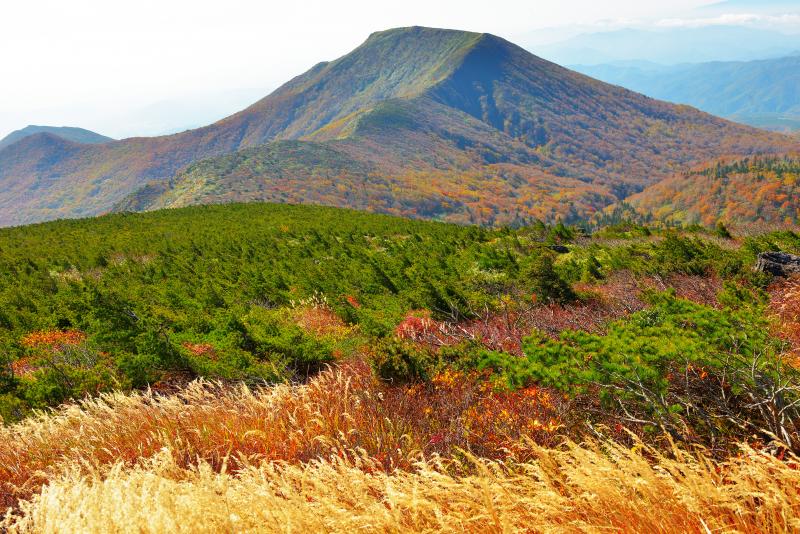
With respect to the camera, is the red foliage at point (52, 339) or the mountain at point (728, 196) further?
the mountain at point (728, 196)

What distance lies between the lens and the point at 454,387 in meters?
4.96

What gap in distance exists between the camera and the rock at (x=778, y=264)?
361 inches

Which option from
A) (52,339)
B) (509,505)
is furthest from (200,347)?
(509,505)

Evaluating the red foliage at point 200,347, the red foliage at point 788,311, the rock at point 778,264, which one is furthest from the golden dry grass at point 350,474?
the rock at point 778,264

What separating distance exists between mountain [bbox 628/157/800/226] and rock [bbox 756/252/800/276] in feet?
382

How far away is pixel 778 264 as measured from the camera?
9.38m

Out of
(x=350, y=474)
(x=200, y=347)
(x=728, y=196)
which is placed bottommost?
(x=728, y=196)

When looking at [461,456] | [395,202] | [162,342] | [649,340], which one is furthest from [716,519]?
[395,202]

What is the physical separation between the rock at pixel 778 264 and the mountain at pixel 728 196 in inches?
4583

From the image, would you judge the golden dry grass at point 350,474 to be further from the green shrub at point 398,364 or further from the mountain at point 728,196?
the mountain at point 728,196

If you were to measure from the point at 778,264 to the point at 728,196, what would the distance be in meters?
152

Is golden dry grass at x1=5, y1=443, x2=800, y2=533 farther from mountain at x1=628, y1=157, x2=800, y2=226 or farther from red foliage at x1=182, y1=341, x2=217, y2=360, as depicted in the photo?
mountain at x1=628, y1=157, x2=800, y2=226

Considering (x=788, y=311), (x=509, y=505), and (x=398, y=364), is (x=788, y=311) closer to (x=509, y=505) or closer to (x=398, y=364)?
(x=398, y=364)

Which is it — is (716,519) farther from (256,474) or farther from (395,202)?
(395,202)
